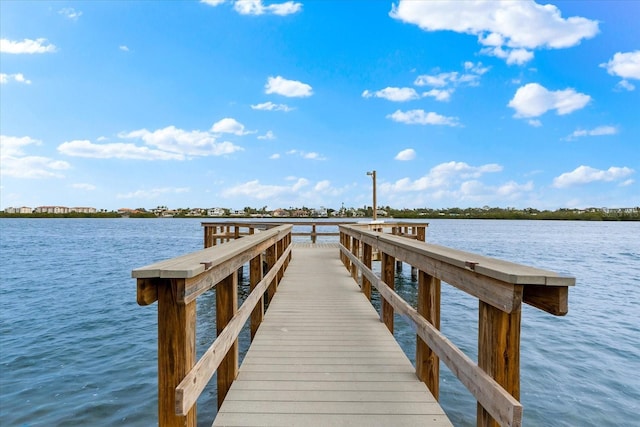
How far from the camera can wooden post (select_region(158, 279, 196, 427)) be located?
1842mm

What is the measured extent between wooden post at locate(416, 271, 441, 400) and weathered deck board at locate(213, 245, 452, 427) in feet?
0.30

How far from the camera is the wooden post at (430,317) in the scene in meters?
2.84

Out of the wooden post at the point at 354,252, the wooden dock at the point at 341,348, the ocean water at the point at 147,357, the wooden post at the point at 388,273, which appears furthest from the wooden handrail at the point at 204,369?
the wooden post at the point at 354,252

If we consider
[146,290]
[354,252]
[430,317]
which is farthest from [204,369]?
[354,252]

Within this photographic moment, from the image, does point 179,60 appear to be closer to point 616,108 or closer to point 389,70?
point 389,70

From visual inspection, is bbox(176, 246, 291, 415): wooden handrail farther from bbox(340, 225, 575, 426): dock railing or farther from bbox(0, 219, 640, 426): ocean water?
bbox(0, 219, 640, 426): ocean water

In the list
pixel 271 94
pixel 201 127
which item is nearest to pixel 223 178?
pixel 201 127

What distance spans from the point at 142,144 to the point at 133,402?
172 ft

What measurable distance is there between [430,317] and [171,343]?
197cm

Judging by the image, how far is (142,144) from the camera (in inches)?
1973

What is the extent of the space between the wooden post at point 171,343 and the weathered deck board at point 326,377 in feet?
2.08

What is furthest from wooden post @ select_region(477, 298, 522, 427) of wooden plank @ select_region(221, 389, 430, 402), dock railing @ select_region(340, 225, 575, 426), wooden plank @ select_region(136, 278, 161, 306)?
wooden plank @ select_region(136, 278, 161, 306)

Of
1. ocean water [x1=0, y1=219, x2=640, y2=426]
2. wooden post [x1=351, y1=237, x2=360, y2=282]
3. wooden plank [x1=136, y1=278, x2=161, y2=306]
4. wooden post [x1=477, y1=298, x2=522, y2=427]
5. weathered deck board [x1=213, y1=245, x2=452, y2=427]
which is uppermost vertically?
wooden plank [x1=136, y1=278, x2=161, y2=306]

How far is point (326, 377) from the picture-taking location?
3012 millimetres
